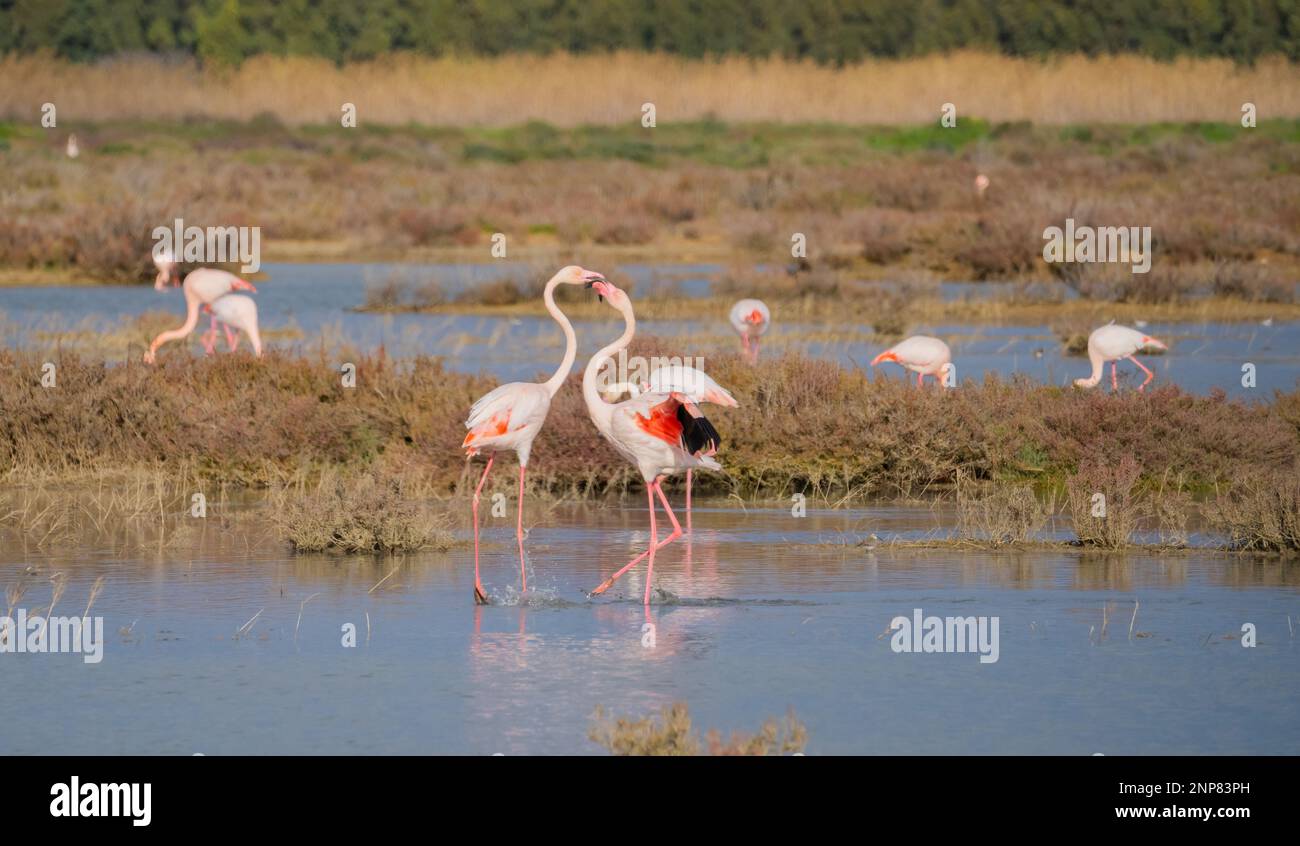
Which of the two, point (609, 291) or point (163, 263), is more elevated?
point (163, 263)

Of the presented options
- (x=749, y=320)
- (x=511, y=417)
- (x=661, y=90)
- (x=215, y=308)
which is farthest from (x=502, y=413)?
(x=661, y=90)

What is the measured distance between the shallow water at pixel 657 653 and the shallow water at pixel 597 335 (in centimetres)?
636

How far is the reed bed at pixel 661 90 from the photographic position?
56219 millimetres

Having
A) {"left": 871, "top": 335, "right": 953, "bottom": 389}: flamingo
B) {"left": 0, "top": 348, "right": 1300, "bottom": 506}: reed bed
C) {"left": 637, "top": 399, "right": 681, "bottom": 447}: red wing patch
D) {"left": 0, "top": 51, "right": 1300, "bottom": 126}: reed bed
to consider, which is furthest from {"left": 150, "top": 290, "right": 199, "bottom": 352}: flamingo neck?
{"left": 0, "top": 51, "right": 1300, "bottom": 126}: reed bed

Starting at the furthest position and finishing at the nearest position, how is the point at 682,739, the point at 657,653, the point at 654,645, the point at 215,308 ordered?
the point at 215,308 → the point at 654,645 → the point at 657,653 → the point at 682,739

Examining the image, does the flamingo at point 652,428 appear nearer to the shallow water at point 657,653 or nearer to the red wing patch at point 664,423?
the red wing patch at point 664,423

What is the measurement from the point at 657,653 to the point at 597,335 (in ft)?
46.1

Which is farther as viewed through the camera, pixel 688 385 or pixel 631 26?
pixel 631 26

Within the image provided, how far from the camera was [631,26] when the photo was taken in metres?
74.8

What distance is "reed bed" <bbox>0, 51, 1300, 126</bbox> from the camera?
56.2 m

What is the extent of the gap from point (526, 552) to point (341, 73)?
183 feet

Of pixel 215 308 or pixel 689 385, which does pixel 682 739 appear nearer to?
pixel 689 385

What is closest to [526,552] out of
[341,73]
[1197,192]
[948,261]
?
[948,261]
